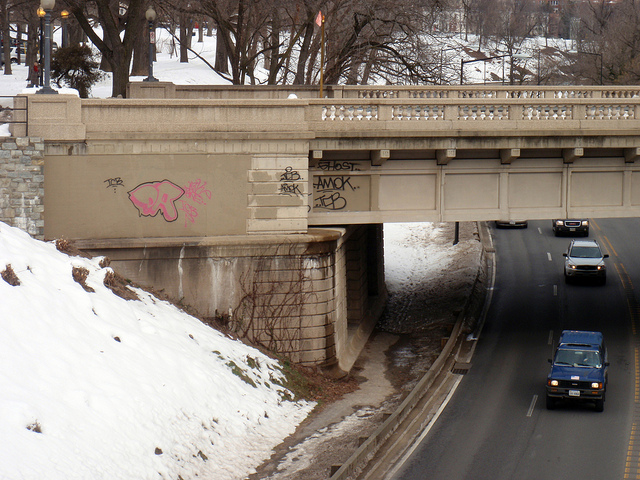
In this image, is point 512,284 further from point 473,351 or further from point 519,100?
point 519,100

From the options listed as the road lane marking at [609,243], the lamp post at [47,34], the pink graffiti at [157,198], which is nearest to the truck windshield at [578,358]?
the pink graffiti at [157,198]

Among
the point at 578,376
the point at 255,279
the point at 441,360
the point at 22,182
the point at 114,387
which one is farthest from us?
the point at 441,360

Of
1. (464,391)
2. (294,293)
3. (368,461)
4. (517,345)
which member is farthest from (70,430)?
(517,345)

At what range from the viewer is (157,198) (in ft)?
71.9

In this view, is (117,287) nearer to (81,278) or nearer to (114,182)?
(81,278)

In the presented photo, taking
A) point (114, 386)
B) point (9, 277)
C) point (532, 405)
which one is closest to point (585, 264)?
point (532, 405)

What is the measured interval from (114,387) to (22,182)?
27.0 ft

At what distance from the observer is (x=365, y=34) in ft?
134

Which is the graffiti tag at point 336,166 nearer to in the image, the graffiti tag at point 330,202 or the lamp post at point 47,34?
the graffiti tag at point 330,202

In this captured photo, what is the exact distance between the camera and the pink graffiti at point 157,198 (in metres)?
21.8

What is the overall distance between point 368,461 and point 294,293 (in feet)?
22.5

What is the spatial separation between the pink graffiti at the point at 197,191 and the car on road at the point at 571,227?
30.0 metres

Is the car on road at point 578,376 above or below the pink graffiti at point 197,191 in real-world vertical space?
below

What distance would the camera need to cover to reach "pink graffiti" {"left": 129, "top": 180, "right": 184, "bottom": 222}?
2183 centimetres
